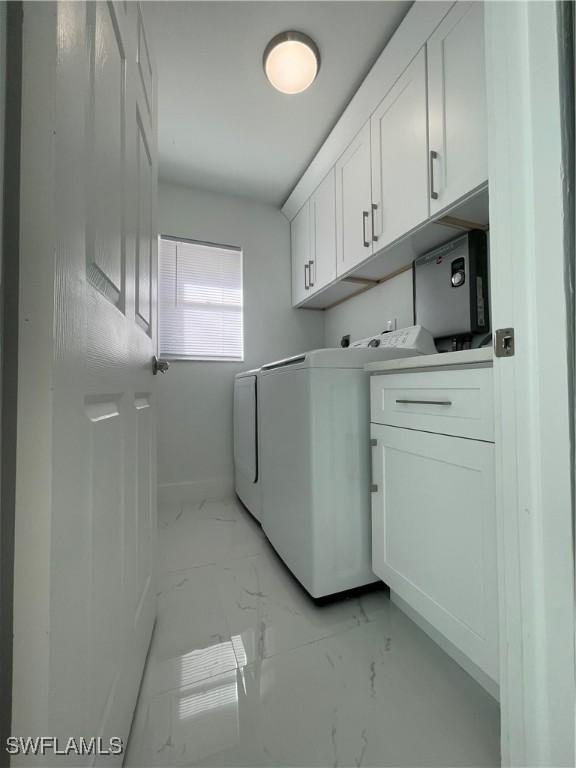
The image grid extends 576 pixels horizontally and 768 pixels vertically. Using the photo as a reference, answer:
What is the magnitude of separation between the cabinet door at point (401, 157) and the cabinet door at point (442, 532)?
3.18 ft

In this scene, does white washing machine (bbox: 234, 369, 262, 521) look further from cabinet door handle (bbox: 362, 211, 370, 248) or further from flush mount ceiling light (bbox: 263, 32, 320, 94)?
flush mount ceiling light (bbox: 263, 32, 320, 94)

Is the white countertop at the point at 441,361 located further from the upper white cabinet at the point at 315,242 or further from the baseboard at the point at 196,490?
the baseboard at the point at 196,490

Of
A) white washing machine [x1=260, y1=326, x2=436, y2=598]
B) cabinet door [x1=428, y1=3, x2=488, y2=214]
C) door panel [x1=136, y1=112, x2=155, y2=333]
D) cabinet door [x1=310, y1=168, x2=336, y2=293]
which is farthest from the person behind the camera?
cabinet door [x1=310, y1=168, x2=336, y2=293]

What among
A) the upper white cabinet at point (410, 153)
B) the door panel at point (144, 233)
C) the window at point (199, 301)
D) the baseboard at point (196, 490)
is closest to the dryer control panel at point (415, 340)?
the upper white cabinet at point (410, 153)

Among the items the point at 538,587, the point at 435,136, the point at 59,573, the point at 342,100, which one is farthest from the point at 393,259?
the point at 59,573

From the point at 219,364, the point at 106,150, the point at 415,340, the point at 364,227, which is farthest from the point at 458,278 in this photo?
the point at 219,364

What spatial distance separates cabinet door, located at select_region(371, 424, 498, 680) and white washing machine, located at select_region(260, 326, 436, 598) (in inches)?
3.2

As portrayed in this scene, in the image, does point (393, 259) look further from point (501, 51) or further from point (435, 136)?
point (501, 51)

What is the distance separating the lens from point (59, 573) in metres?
0.39

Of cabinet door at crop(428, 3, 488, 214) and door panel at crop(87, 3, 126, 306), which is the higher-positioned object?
cabinet door at crop(428, 3, 488, 214)

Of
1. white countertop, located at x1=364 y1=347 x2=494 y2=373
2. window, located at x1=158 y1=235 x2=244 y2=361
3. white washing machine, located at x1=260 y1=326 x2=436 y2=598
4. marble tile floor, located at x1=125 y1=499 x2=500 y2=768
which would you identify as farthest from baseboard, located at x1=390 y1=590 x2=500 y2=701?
window, located at x1=158 y1=235 x2=244 y2=361

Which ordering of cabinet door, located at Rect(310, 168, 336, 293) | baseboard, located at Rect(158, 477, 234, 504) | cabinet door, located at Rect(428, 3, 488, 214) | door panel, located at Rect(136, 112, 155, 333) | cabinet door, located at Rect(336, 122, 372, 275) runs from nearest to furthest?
1. door panel, located at Rect(136, 112, 155, 333)
2. cabinet door, located at Rect(428, 3, 488, 214)
3. cabinet door, located at Rect(336, 122, 372, 275)
4. cabinet door, located at Rect(310, 168, 336, 293)
5. baseboard, located at Rect(158, 477, 234, 504)

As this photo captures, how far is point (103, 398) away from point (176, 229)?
2256 mm

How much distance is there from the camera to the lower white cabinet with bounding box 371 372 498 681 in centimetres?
77
